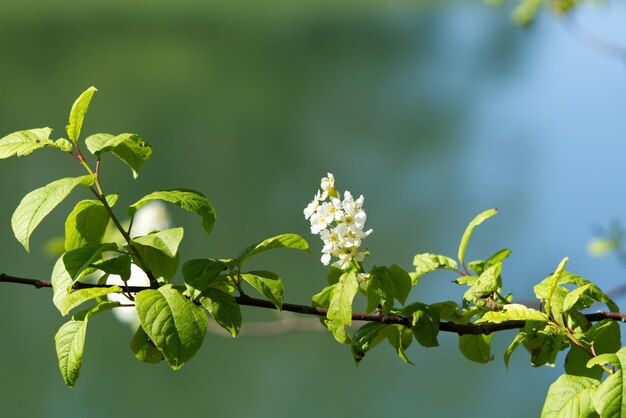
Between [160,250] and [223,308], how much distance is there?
0.10 metres

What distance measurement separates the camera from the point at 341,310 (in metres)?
0.78

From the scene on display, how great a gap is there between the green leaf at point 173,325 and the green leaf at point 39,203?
12 centimetres

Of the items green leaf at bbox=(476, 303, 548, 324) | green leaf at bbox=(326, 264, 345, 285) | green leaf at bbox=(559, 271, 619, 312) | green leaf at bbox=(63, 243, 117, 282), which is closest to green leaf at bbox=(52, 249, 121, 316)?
green leaf at bbox=(63, 243, 117, 282)

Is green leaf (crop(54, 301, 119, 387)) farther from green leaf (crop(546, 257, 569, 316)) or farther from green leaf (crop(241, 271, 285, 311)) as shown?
green leaf (crop(546, 257, 569, 316))

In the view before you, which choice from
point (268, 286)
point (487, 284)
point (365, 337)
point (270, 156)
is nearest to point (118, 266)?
point (268, 286)

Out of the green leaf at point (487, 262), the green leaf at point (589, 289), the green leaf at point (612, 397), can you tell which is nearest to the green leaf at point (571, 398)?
the green leaf at point (612, 397)

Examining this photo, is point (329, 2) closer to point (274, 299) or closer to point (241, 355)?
point (241, 355)

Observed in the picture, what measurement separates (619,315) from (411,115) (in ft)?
27.5

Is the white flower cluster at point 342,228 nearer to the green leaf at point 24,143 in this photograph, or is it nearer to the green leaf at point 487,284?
the green leaf at point 487,284

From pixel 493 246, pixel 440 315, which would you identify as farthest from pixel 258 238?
pixel 440 315

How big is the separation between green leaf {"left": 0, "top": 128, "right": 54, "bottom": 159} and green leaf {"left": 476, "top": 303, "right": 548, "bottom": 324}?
466 mm

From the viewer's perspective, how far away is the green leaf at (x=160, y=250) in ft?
2.60

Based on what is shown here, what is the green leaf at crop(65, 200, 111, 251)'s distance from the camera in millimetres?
839

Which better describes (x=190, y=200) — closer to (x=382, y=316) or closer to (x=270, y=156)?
(x=382, y=316)
